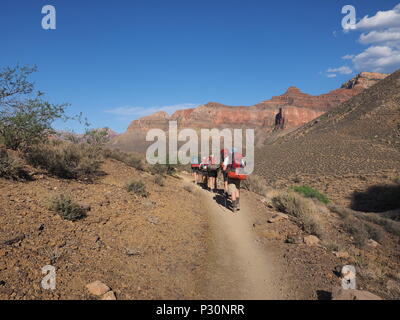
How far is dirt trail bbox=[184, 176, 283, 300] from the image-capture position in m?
4.58

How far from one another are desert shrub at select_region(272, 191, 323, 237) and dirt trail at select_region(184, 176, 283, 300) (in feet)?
5.93

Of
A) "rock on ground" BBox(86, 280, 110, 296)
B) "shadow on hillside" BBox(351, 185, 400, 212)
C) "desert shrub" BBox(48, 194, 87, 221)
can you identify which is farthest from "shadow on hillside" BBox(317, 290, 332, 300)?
"shadow on hillside" BBox(351, 185, 400, 212)

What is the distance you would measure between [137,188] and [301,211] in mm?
5876

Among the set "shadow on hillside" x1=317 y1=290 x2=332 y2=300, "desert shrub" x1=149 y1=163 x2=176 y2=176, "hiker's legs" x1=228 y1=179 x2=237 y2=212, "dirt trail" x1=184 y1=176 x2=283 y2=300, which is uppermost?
"desert shrub" x1=149 y1=163 x2=176 y2=176

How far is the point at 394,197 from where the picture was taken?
69.5ft

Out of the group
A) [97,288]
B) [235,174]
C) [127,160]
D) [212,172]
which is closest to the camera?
[97,288]

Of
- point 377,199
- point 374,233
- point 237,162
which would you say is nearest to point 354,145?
point 377,199

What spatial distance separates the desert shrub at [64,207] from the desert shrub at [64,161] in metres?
3.12

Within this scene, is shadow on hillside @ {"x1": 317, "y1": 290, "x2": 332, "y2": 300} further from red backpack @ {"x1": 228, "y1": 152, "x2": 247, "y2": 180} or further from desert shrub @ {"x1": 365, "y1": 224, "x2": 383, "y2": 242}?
desert shrub @ {"x1": 365, "y1": 224, "x2": 383, "y2": 242}

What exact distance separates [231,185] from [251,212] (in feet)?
4.23

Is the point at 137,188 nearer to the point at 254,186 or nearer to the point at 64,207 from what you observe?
the point at 64,207

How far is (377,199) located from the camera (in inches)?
856

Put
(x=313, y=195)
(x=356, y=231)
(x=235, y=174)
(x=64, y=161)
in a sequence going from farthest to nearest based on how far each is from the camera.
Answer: (x=313, y=195) < (x=356, y=231) < (x=235, y=174) < (x=64, y=161)
